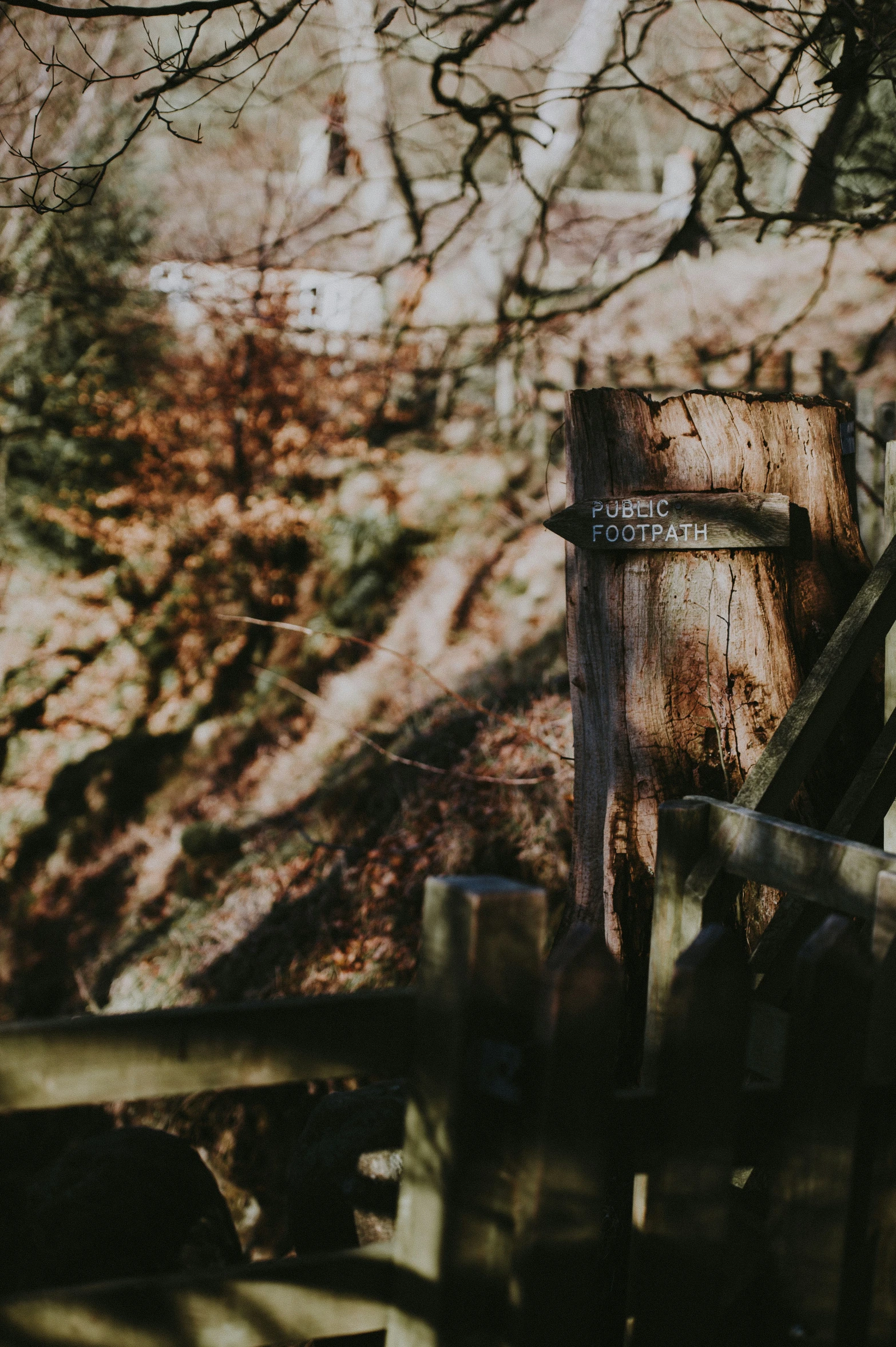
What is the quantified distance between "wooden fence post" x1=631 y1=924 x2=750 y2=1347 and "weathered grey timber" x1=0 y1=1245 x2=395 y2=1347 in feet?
1.37

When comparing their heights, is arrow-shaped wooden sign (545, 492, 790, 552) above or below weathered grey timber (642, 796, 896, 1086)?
above

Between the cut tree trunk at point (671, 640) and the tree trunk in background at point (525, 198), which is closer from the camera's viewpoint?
the cut tree trunk at point (671, 640)

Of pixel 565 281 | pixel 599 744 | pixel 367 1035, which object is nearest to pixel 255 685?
pixel 565 281

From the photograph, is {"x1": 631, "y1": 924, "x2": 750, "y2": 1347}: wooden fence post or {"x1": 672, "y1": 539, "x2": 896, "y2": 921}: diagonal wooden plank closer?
{"x1": 631, "y1": 924, "x2": 750, "y2": 1347}: wooden fence post

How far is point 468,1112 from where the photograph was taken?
1550 millimetres

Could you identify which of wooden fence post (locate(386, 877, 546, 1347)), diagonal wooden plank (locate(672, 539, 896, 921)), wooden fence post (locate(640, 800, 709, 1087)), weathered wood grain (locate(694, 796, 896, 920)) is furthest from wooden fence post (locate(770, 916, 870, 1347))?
diagonal wooden plank (locate(672, 539, 896, 921))

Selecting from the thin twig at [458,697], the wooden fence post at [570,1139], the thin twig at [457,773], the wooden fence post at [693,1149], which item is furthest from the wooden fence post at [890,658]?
the wooden fence post at [570,1139]

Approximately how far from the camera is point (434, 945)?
155 cm

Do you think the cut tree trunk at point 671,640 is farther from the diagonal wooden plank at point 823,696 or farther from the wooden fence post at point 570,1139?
the wooden fence post at point 570,1139

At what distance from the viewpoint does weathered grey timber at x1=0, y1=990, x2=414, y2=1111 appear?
1.41 m

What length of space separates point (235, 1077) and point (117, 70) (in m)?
13.6

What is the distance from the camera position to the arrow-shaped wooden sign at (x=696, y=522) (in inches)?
117

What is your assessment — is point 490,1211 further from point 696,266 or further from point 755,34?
point 696,266

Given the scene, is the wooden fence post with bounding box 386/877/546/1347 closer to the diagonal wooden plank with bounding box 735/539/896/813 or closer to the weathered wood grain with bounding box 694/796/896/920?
the weathered wood grain with bounding box 694/796/896/920
